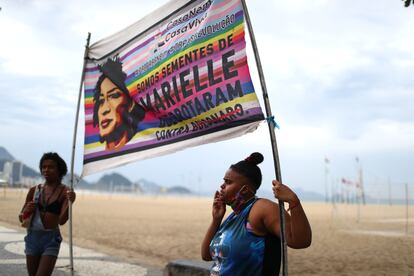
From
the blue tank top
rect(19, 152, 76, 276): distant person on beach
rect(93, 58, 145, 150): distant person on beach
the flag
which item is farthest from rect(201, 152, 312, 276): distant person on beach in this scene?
rect(19, 152, 76, 276): distant person on beach

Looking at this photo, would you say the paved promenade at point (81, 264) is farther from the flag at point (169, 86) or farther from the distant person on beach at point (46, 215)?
the flag at point (169, 86)

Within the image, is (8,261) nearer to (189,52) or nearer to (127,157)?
(127,157)

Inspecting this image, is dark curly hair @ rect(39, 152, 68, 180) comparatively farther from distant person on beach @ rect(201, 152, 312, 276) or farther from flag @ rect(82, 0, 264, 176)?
distant person on beach @ rect(201, 152, 312, 276)

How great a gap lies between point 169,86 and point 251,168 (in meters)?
1.35

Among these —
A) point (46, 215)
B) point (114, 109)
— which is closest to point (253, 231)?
point (114, 109)

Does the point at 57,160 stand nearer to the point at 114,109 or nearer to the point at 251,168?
the point at 114,109

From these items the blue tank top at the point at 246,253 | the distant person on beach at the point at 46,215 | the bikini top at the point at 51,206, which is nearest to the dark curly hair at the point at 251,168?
the blue tank top at the point at 246,253

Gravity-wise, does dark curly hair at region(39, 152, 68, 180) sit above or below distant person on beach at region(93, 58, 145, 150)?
below

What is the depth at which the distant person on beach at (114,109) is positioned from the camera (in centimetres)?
419

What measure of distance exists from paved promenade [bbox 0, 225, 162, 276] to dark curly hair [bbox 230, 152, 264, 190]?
166 inches

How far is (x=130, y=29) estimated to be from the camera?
13.7 feet

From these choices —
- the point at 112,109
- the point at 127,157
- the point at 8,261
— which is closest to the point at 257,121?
the point at 127,157

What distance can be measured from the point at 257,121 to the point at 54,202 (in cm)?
260

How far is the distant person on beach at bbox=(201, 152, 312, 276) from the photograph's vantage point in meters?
2.26
